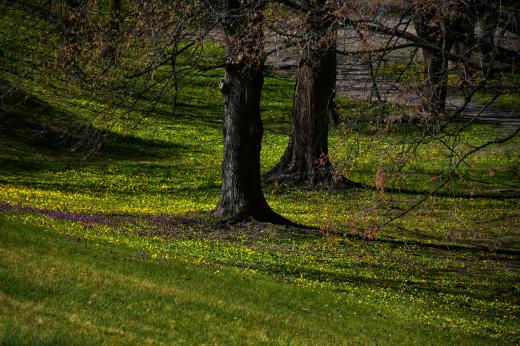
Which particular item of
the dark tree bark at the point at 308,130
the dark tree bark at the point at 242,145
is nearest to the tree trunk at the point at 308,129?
the dark tree bark at the point at 308,130

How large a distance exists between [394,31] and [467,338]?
5.11m

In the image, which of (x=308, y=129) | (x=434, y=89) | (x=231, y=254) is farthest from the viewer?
(x=308, y=129)

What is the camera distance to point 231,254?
59.6 feet

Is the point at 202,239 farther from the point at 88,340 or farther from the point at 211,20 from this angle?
the point at 88,340

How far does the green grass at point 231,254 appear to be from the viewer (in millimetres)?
10938

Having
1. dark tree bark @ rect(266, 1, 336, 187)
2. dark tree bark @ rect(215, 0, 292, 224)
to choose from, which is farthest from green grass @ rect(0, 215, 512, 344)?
dark tree bark @ rect(266, 1, 336, 187)

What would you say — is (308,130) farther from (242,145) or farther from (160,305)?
(160,305)

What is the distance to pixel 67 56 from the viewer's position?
18.2 m

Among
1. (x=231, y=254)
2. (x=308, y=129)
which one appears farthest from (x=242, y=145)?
(x=308, y=129)

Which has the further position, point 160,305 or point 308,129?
point 308,129

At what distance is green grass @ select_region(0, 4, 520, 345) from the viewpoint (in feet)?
35.9

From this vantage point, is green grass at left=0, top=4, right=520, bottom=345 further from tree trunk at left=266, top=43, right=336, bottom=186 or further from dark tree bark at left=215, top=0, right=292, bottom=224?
tree trunk at left=266, top=43, right=336, bottom=186

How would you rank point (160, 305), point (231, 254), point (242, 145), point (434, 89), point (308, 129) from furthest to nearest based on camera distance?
point (308, 129), point (242, 145), point (231, 254), point (434, 89), point (160, 305)

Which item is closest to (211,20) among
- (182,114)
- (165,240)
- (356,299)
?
(165,240)
